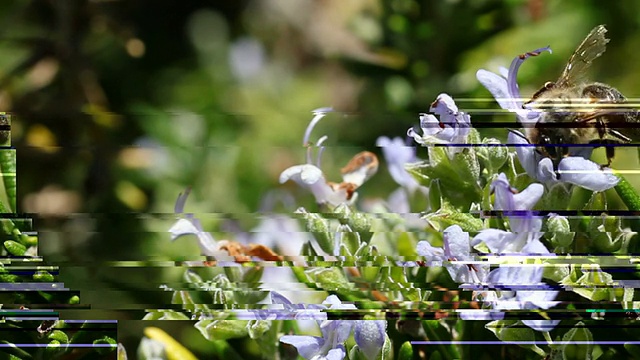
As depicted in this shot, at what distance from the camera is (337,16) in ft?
2.92

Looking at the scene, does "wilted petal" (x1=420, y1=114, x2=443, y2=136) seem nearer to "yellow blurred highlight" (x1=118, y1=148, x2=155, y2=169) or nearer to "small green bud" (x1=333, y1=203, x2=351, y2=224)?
"small green bud" (x1=333, y1=203, x2=351, y2=224)

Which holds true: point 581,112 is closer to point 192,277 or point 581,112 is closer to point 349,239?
point 349,239

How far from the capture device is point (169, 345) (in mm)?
938

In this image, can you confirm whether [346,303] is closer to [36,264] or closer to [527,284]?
[527,284]

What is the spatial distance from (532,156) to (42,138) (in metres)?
0.64

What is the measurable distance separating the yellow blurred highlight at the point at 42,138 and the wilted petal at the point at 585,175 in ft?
2.18

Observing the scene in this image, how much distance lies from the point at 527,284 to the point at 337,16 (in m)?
0.43

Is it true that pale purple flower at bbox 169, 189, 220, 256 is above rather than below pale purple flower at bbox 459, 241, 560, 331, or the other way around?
above

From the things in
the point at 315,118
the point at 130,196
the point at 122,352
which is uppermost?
the point at 315,118

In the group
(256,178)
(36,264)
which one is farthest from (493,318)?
(36,264)

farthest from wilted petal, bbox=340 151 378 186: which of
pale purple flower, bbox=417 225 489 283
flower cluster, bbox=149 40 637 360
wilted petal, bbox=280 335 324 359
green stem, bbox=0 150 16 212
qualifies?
green stem, bbox=0 150 16 212

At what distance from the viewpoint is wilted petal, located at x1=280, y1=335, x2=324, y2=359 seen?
901mm

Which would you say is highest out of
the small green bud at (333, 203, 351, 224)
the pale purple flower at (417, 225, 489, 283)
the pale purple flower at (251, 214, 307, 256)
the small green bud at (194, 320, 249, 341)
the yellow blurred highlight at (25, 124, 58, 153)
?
the yellow blurred highlight at (25, 124, 58, 153)

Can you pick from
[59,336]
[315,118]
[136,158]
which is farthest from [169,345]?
[315,118]
